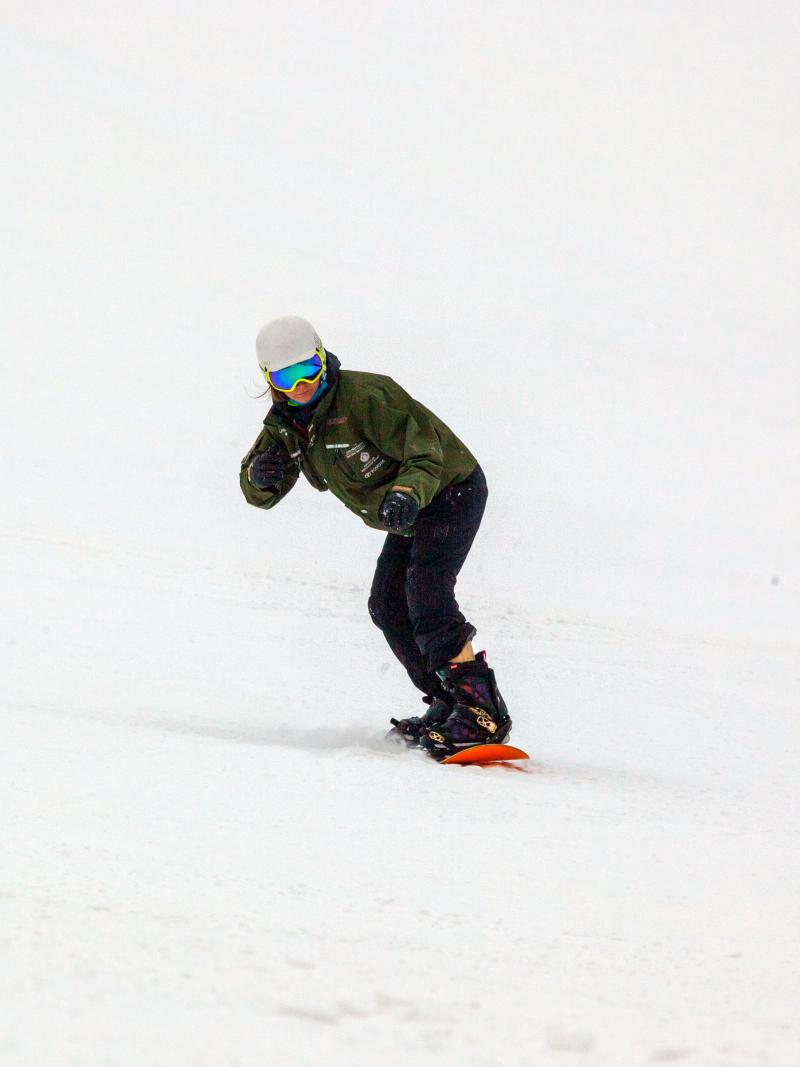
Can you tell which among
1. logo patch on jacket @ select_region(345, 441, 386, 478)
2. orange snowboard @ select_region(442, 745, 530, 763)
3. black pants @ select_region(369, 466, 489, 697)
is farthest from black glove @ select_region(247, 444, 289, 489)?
orange snowboard @ select_region(442, 745, 530, 763)

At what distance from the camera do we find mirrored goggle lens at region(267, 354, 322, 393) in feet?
11.8

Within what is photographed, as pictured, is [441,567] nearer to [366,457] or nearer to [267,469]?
[366,457]

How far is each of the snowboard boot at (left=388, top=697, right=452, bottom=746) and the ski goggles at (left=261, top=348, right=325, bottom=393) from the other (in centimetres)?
124

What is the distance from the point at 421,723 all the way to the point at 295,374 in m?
1.34

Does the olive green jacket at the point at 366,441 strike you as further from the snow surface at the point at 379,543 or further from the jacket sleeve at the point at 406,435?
the snow surface at the point at 379,543

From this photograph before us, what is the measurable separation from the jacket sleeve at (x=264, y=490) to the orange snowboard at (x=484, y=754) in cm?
106

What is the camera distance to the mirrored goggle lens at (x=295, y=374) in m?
3.61

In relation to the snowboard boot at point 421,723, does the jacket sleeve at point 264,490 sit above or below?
above

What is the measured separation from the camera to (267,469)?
3867 mm

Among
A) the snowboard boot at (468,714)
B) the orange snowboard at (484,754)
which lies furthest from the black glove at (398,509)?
the orange snowboard at (484,754)

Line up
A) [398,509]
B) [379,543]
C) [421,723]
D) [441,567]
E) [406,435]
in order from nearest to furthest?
[398,509], [406,435], [441,567], [421,723], [379,543]

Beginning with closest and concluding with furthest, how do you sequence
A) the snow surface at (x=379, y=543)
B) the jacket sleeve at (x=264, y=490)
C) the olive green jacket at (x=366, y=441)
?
the snow surface at (x=379, y=543) → the olive green jacket at (x=366, y=441) → the jacket sleeve at (x=264, y=490)

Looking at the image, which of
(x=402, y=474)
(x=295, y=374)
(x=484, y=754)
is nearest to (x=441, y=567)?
(x=402, y=474)

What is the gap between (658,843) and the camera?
9.72 ft
